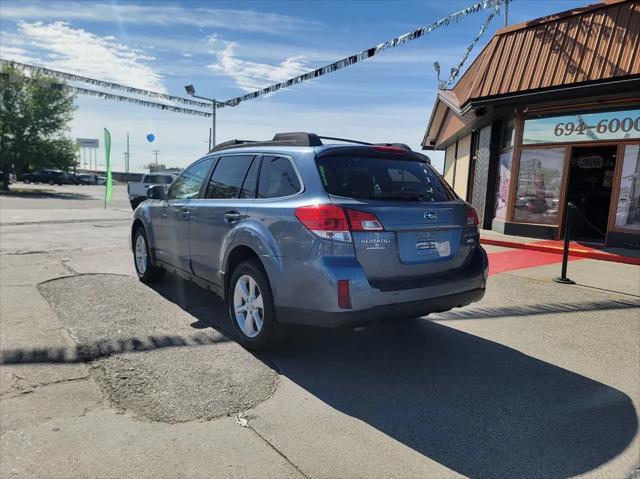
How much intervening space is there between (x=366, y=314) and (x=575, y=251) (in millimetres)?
8027

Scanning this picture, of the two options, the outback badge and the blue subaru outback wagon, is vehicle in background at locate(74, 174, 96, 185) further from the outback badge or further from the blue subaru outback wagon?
the outback badge

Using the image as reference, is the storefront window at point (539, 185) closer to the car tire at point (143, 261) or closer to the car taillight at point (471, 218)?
the car taillight at point (471, 218)

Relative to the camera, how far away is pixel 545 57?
33.4ft

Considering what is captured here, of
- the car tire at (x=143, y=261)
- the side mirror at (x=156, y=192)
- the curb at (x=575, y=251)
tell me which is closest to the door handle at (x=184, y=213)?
the side mirror at (x=156, y=192)

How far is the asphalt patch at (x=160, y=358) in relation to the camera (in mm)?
3184

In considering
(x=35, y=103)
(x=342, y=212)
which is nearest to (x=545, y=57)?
(x=342, y=212)

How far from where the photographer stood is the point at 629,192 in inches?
398

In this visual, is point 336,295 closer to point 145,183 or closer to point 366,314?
point 366,314

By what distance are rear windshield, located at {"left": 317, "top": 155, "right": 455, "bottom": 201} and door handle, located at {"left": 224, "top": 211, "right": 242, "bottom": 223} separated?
3.16ft

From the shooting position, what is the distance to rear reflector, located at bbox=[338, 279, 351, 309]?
3.33 m

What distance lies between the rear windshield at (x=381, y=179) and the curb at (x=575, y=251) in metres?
6.53

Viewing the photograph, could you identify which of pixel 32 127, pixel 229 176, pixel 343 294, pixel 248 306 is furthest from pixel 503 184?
pixel 32 127

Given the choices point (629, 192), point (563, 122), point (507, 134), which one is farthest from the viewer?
point (507, 134)

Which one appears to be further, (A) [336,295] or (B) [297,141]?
(B) [297,141]
